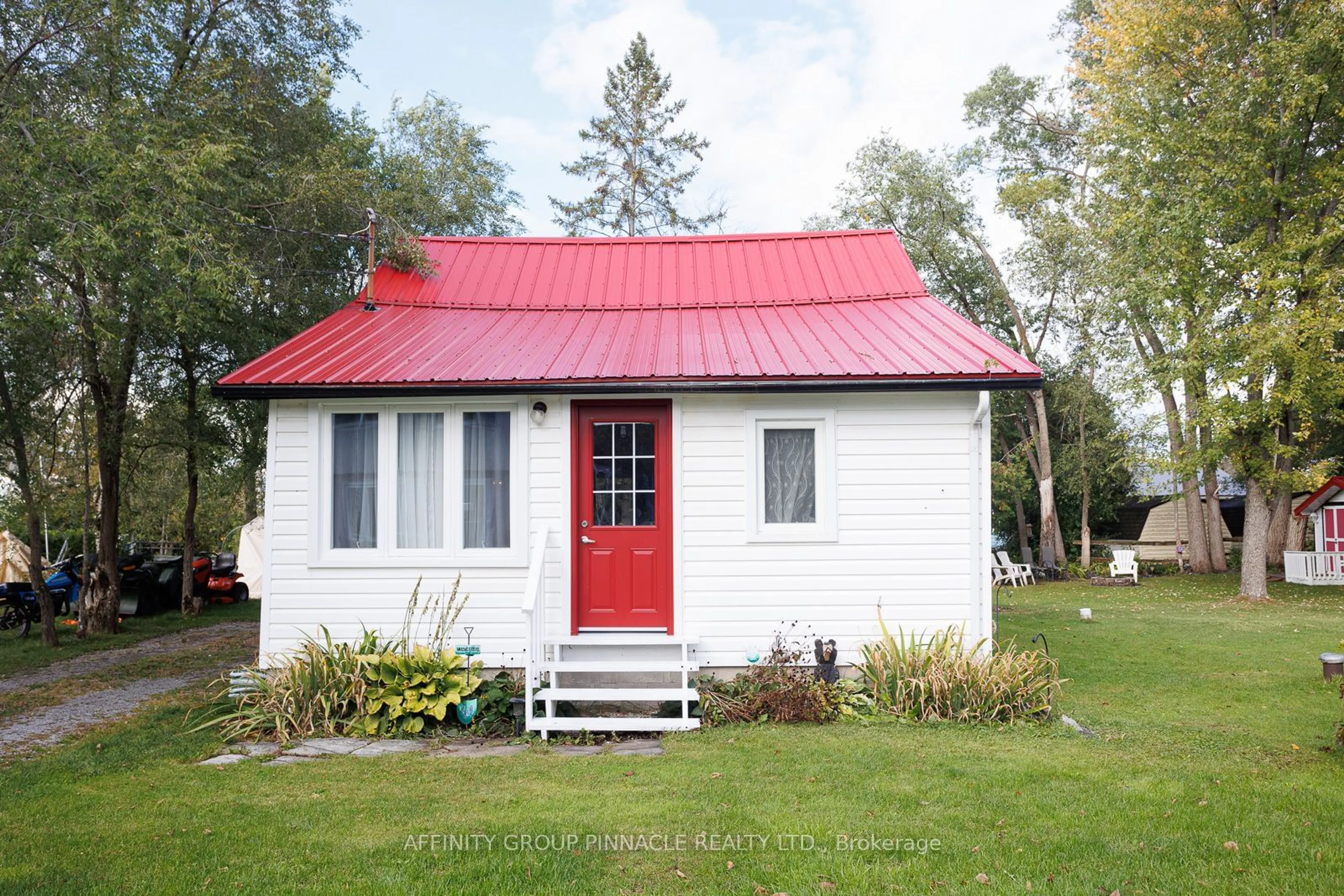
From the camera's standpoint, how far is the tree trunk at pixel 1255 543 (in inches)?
669

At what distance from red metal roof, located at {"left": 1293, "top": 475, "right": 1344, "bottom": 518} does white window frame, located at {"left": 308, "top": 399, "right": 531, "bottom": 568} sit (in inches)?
774

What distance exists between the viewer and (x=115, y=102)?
909cm

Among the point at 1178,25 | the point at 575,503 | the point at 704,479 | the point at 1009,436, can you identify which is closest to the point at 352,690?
the point at 575,503

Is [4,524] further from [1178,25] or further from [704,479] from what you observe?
[1178,25]

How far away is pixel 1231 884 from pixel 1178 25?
59.6 ft

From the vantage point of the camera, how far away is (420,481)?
815 centimetres

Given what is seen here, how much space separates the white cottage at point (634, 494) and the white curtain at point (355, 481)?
18 millimetres

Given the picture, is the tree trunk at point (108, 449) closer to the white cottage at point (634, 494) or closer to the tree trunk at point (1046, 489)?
the white cottage at point (634, 494)

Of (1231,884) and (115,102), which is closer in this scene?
(1231,884)

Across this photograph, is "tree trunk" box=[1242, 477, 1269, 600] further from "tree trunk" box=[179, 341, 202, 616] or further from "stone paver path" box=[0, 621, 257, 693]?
"tree trunk" box=[179, 341, 202, 616]

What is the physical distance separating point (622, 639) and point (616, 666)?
42 centimetres

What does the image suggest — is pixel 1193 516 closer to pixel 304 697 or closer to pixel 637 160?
pixel 637 160

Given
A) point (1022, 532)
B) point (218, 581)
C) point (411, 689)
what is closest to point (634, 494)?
point (411, 689)

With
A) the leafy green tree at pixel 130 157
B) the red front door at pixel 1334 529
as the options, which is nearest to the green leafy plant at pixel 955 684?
the leafy green tree at pixel 130 157
